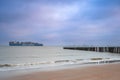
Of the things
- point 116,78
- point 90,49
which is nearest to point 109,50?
point 90,49

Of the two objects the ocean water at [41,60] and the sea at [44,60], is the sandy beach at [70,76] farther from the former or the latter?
the ocean water at [41,60]

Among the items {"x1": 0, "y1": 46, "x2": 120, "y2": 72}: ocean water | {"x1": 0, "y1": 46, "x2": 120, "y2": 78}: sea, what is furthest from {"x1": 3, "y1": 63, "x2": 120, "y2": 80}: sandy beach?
{"x1": 0, "y1": 46, "x2": 120, "y2": 72}: ocean water

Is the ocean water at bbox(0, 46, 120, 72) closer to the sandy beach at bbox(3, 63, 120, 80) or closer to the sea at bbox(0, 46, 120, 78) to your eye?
the sea at bbox(0, 46, 120, 78)

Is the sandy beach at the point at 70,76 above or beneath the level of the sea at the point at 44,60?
above

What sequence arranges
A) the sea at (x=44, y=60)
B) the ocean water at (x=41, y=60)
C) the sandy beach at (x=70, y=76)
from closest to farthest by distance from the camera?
the sandy beach at (x=70, y=76) → the sea at (x=44, y=60) → the ocean water at (x=41, y=60)

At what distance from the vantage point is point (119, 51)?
47312mm

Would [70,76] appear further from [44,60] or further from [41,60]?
[41,60]

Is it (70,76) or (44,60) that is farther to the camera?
(44,60)

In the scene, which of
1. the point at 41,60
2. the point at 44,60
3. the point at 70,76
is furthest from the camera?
the point at 41,60

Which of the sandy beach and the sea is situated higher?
the sandy beach

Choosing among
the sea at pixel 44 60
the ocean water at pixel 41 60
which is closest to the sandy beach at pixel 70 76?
the sea at pixel 44 60

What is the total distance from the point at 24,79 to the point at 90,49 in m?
52.1

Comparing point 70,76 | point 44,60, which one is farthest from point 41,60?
point 70,76

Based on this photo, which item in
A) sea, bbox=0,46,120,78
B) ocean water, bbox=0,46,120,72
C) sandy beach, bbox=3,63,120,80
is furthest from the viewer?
ocean water, bbox=0,46,120,72
